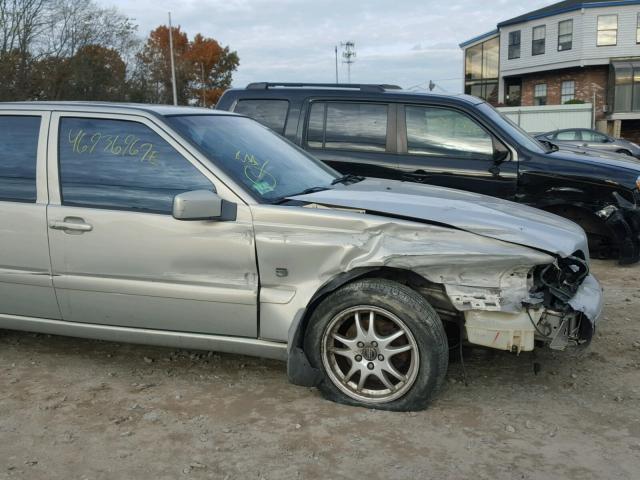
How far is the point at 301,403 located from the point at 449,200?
1.53m

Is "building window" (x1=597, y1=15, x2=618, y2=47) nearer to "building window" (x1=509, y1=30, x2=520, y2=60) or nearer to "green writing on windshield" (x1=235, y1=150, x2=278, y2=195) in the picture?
"building window" (x1=509, y1=30, x2=520, y2=60)

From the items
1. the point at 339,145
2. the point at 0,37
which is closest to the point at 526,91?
the point at 0,37

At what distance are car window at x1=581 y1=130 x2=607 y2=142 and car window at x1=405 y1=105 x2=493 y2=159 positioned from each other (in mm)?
17284

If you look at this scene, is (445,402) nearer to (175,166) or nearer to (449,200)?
(449,200)

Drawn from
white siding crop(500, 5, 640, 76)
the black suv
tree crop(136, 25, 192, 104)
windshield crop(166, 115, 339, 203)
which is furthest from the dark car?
tree crop(136, 25, 192, 104)

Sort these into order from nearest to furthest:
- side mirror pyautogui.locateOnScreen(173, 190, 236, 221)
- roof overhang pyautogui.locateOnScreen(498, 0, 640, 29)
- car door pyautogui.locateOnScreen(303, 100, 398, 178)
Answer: side mirror pyautogui.locateOnScreen(173, 190, 236, 221) < car door pyautogui.locateOnScreen(303, 100, 398, 178) < roof overhang pyautogui.locateOnScreen(498, 0, 640, 29)

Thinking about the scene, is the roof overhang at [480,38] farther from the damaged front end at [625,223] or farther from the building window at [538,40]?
the damaged front end at [625,223]

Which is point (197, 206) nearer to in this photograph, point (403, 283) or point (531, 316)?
point (403, 283)

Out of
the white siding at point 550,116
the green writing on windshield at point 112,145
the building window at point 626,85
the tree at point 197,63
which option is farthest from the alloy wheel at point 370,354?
the tree at point 197,63

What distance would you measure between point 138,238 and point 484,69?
42939 millimetres

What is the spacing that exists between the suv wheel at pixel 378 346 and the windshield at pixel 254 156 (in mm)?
785

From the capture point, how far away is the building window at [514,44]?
1540 inches

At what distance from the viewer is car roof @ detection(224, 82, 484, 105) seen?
655cm

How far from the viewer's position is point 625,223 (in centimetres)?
632
